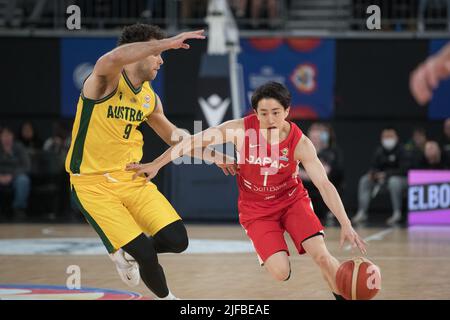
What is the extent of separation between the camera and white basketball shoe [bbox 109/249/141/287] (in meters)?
7.01

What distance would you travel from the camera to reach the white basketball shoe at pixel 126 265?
7012 millimetres

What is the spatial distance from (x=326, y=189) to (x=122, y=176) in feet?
5.17

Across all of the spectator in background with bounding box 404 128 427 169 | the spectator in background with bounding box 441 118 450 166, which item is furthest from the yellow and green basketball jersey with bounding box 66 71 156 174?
the spectator in background with bounding box 441 118 450 166

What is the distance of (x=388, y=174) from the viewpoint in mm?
16000

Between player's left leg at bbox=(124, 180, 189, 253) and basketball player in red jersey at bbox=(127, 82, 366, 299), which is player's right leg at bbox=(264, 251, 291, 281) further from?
player's left leg at bbox=(124, 180, 189, 253)

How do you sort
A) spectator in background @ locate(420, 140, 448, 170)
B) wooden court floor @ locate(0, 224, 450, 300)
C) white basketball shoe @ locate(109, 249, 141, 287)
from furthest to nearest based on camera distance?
spectator in background @ locate(420, 140, 448, 170), wooden court floor @ locate(0, 224, 450, 300), white basketball shoe @ locate(109, 249, 141, 287)

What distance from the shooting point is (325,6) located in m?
17.9

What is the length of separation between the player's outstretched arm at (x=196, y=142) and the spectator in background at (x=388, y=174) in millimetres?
9236

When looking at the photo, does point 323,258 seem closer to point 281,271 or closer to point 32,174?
point 281,271

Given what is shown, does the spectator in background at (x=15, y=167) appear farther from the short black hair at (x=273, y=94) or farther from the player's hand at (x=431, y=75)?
the player's hand at (x=431, y=75)

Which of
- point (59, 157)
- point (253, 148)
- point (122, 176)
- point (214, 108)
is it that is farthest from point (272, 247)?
point (59, 157)

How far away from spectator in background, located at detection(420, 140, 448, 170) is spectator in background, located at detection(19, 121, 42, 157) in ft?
23.1

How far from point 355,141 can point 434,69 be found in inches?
490

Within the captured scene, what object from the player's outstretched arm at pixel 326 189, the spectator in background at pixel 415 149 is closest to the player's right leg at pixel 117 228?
the player's outstretched arm at pixel 326 189
